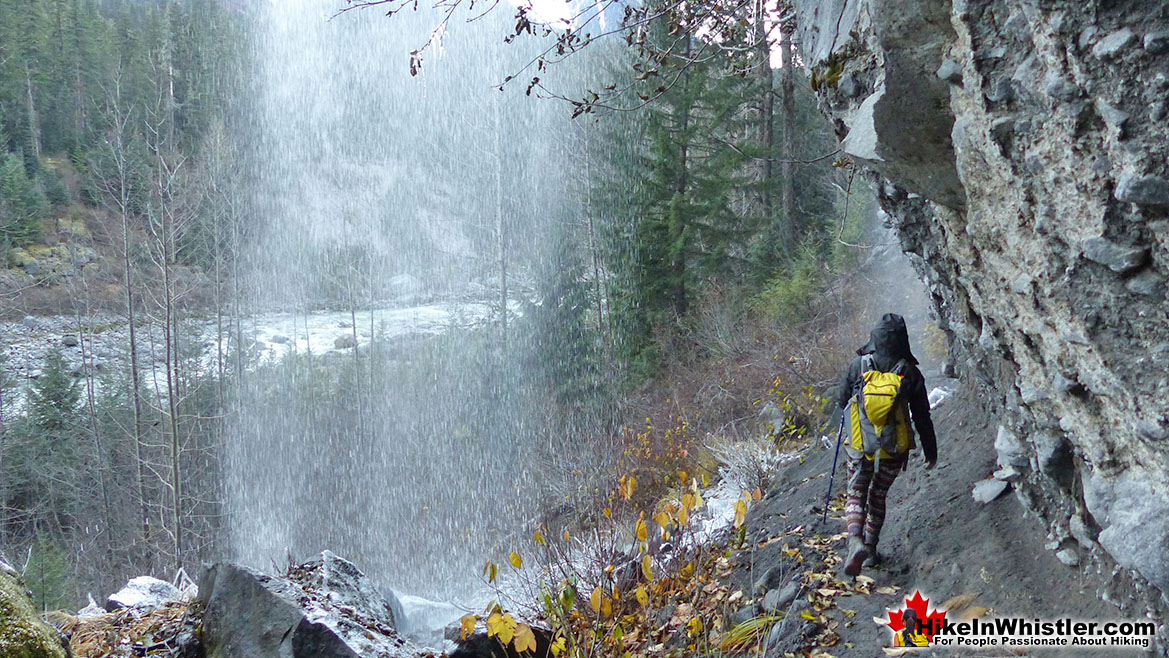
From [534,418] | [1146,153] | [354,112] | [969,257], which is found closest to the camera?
[1146,153]

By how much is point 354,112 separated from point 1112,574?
32787 mm

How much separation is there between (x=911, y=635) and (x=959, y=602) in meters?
0.42

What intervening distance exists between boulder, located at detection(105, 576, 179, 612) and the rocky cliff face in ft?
18.4

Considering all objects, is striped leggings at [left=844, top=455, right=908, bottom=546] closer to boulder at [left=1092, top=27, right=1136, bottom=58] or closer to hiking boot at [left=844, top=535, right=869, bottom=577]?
hiking boot at [left=844, top=535, right=869, bottom=577]

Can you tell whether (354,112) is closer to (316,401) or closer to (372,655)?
(316,401)

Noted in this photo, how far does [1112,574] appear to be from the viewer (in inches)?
113

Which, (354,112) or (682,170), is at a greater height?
(354,112)

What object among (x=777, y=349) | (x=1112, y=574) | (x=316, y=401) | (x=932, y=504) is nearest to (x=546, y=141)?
(x=316, y=401)

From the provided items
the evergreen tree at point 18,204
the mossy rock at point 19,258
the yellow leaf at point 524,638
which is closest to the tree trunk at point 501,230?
the yellow leaf at point 524,638

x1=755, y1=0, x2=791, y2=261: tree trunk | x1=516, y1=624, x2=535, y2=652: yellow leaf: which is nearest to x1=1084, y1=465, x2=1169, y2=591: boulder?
x1=516, y1=624, x2=535, y2=652: yellow leaf

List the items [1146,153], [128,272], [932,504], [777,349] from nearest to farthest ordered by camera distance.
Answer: [1146,153] < [932,504] < [777,349] < [128,272]

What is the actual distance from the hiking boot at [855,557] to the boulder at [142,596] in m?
4.73

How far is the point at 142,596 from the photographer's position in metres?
5.32

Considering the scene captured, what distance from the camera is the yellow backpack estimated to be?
381cm
